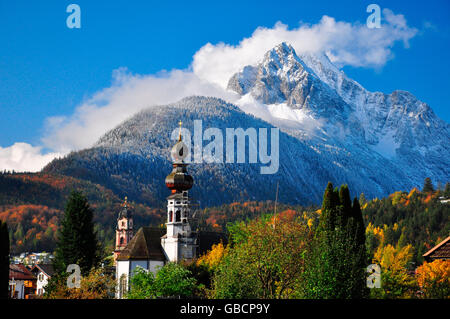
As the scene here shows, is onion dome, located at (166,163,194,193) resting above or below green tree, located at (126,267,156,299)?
above

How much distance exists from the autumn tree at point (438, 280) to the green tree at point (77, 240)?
36.8m

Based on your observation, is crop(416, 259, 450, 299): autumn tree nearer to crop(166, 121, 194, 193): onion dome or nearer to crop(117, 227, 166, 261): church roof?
crop(166, 121, 194, 193): onion dome

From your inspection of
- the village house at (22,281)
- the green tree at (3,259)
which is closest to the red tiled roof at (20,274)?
the village house at (22,281)

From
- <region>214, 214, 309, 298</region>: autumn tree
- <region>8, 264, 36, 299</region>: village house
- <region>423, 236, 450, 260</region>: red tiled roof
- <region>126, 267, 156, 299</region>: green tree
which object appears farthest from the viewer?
<region>8, 264, 36, 299</region>: village house

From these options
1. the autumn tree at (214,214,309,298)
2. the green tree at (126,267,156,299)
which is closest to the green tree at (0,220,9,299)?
the autumn tree at (214,214,309,298)

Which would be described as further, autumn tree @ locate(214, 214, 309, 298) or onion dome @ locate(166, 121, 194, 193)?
onion dome @ locate(166, 121, 194, 193)

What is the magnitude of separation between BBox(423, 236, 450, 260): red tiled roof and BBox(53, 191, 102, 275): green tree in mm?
38386

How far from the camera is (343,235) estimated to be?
44000 mm

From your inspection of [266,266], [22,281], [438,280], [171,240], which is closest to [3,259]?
[266,266]

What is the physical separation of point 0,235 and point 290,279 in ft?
71.8

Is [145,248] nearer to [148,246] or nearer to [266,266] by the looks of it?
[148,246]

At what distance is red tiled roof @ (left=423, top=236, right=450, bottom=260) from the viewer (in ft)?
163

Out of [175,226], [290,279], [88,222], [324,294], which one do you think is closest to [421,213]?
[175,226]

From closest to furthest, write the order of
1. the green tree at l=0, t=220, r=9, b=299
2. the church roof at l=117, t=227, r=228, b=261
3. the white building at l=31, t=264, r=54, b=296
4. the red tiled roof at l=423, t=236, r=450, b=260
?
1. the green tree at l=0, t=220, r=9, b=299
2. the red tiled roof at l=423, t=236, r=450, b=260
3. the church roof at l=117, t=227, r=228, b=261
4. the white building at l=31, t=264, r=54, b=296
